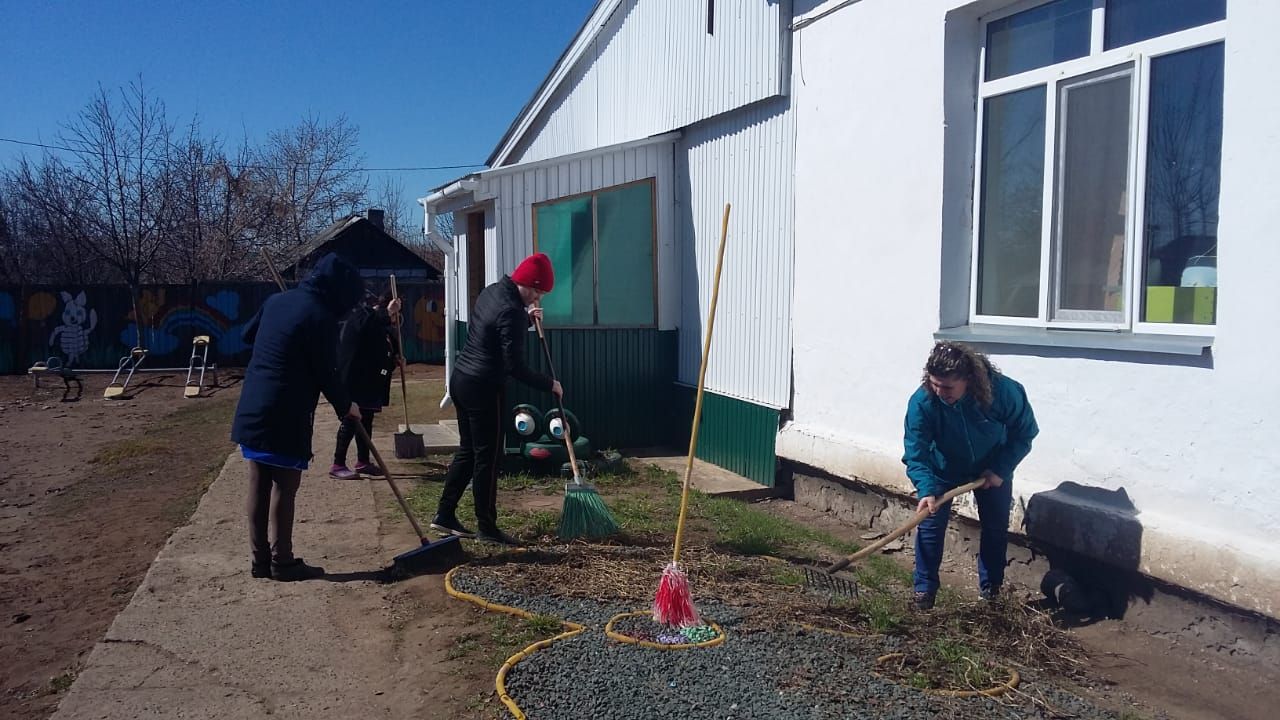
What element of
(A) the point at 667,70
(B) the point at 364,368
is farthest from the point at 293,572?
(A) the point at 667,70

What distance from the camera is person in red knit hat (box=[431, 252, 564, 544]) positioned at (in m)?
5.75

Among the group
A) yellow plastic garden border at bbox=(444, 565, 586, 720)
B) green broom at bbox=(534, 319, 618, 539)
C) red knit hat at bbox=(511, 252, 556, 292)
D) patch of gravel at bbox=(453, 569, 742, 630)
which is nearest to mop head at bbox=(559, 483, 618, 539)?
green broom at bbox=(534, 319, 618, 539)

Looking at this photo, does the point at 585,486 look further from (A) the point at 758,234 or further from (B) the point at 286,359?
(A) the point at 758,234

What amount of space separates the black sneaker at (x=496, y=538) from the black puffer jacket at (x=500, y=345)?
3.12ft

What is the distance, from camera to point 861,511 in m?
6.69

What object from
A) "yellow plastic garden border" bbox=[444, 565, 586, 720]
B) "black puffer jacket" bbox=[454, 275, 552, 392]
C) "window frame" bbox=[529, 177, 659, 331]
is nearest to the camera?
"yellow plastic garden border" bbox=[444, 565, 586, 720]

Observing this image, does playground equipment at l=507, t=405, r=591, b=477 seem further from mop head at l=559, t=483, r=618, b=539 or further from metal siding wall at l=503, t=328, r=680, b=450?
mop head at l=559, t=483, r=618, b=539

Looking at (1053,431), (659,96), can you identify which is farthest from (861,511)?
(659,96)

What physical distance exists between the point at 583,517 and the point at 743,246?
3.33 m

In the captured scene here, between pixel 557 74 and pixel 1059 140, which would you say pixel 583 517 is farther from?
pixel 557 74

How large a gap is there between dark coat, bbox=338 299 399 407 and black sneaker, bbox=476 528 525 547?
8.95 feet

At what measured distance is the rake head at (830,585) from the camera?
15.7 ft

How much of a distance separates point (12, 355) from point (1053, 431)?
2030 centimetres

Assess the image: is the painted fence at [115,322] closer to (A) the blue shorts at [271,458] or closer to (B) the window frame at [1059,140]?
(A) the blue shorts at [271,458]
